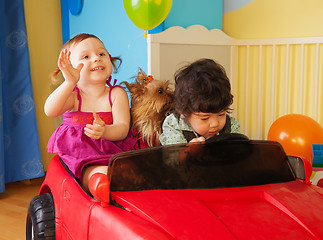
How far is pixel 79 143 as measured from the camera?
121 centimetres

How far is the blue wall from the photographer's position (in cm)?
184

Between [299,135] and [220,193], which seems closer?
[220,193]

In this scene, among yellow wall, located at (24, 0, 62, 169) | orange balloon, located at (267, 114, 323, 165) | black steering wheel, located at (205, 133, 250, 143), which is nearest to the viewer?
black steering wheel, located at (205, 133, 250, 143)

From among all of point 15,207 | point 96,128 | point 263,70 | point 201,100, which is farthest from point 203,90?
point 15,207

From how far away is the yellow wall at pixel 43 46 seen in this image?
7.85 ft

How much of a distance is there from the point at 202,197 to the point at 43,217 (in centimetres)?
52

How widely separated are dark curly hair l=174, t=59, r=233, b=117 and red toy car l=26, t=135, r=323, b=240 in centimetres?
18

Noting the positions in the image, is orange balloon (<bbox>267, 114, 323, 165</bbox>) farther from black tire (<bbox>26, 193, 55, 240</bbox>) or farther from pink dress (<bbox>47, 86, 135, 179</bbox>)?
black tire (<bbox>26, 193, 55, 240</bbox>)

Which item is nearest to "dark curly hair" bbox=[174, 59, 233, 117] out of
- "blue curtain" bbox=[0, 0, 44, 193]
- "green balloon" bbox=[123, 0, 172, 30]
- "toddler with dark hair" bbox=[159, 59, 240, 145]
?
"toddler with dark hair" bbox=[159, 59, 240, 145]

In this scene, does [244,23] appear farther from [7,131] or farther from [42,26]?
[7,131]

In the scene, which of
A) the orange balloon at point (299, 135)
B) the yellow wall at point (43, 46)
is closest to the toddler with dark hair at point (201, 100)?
the orange balloon at point (299, 135)

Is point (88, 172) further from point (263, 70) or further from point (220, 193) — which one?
point (263, 70)

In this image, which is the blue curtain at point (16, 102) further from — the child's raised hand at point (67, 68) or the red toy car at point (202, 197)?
the red toy car at point (202, 197)

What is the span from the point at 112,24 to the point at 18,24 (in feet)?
1.96
